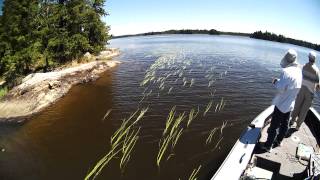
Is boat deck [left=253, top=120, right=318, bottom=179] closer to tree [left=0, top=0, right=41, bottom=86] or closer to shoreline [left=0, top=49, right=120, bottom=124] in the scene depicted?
shoreline [left=0, top=49, right=120, bottom=124]

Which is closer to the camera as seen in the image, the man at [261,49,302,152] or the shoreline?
the man at [261,49,302,152]

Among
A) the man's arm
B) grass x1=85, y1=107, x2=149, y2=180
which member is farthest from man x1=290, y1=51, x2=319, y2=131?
grass x1=85, y1=107, x2=149, y2=180

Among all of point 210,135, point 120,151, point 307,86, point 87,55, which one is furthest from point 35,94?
point 307,86

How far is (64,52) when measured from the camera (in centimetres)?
2764

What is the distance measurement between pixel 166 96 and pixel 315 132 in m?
9.50

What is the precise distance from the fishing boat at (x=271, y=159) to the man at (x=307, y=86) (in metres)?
0.72

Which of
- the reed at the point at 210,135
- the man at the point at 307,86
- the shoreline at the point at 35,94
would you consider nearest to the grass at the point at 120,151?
the reed at the point at 210,135

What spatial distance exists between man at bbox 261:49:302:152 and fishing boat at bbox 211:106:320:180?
0.43 metres

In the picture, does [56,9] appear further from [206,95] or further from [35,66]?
[206,95]

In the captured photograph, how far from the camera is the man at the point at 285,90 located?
650cm

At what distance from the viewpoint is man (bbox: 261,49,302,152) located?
6500mm

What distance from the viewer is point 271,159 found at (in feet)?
22.4

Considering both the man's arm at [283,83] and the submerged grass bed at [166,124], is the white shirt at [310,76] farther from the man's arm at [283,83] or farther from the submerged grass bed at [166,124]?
the submerged grass bed at [166,124]

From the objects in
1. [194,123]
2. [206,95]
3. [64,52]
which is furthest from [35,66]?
[194,123]
